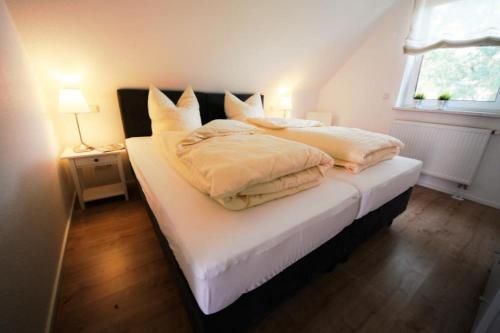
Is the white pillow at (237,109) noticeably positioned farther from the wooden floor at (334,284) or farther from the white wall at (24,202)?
the white wall at (24,202)

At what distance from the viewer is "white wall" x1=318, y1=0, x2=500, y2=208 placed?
226cm

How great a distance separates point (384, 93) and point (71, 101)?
3.88m

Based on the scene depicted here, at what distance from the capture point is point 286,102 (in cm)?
335

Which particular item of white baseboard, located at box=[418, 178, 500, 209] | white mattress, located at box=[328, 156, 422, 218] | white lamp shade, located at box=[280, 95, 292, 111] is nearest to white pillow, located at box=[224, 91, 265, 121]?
white lamp shade, located at box=[280, 95, 292, 111]

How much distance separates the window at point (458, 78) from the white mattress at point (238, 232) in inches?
98.9

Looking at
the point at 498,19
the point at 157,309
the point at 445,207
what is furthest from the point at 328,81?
the point at 157,309

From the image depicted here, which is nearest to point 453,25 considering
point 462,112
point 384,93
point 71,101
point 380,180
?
point 384,93

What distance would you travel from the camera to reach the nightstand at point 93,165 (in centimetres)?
187

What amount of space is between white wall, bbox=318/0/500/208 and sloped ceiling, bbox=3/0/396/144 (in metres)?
0.25

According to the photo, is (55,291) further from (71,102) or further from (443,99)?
(443,99)

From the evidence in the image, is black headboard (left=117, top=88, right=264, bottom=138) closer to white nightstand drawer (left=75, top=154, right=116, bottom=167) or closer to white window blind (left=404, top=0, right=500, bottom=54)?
white nightstand drawer (left=75, top=154, right=116, bottom=167)

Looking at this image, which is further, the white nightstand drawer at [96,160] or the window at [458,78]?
the window at [458,78]

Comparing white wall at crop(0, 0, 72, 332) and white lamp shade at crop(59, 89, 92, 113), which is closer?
white wall at crop(0, 0, 72, 332)

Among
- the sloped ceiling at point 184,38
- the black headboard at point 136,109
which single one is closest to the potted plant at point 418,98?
the sloped ceiling at point 184,38
